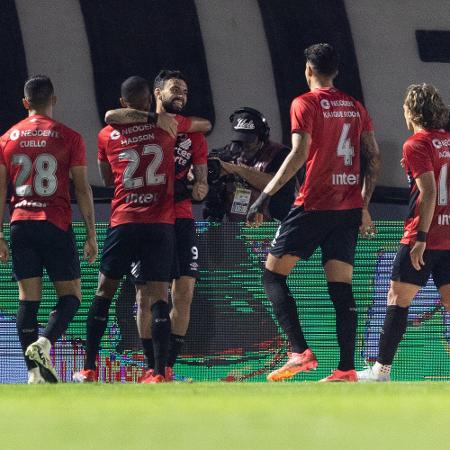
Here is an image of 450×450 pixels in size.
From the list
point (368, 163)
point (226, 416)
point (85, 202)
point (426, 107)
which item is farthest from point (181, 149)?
point (226, 416)

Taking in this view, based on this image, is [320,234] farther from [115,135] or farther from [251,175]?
[251,175]

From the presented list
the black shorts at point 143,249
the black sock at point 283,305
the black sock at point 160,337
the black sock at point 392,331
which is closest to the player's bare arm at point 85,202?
the black shorts at point 143,249

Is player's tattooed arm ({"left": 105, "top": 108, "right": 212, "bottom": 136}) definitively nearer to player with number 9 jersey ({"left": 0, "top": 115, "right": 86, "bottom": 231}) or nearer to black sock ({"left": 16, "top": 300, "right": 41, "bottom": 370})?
player with number 9 jersey ({"left": 0, "top": 115, "right": 86, "bottom": 231})

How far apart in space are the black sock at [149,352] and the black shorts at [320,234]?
3.43ft

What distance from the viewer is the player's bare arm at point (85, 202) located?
26.7ft

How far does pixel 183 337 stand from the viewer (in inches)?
349

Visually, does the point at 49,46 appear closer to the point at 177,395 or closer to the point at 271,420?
the point at 177,395

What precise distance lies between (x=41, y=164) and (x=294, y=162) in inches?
56.9

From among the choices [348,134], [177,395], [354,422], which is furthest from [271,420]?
[348,134]

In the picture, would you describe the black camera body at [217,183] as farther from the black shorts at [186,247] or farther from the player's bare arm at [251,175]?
the black shorts at [186,247]

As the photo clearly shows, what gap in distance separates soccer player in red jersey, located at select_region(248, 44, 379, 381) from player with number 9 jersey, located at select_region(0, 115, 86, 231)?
1.13m

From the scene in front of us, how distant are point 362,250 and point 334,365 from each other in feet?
2.79

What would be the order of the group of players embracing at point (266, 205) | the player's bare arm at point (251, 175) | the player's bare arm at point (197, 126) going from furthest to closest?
the player's bare arm at point (251, 175) < the player's bare arm at point (197, 126) < the group of players embracing at point (266, 205)

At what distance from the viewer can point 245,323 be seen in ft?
32.0
